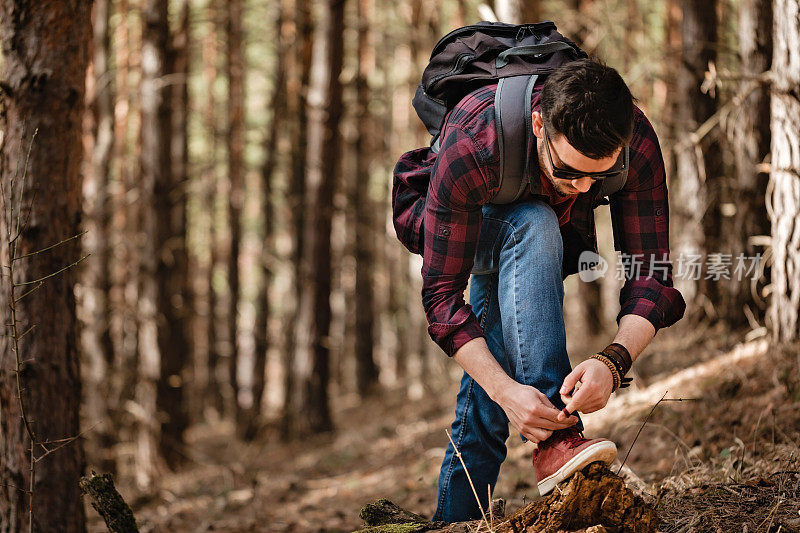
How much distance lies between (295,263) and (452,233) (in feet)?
36.4

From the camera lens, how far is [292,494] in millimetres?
7609

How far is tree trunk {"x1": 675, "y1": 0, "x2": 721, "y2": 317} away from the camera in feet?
26.7

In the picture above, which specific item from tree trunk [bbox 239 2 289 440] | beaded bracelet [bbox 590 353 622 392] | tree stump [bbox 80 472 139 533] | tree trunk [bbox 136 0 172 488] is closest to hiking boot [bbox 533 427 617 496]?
beaded bracelet [bbox 590 353 622 392]

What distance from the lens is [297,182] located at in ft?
51.7

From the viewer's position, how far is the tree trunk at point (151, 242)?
923 centimetres

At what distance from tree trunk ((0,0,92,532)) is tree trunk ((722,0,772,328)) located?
5546mm

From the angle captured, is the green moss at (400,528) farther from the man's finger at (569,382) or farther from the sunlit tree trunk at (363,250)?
the sunlit tree trunk at (363,250)

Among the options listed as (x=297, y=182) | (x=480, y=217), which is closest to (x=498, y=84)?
(x=480, y=217)

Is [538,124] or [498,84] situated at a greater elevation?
[498,84]

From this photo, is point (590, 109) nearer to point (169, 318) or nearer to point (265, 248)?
point (169, 318)

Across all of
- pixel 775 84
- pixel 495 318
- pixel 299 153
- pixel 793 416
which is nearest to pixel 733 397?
pixel 793 416

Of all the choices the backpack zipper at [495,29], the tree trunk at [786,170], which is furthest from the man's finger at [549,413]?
the tree trunk at [786,170]

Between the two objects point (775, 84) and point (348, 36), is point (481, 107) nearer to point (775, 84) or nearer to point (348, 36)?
point (775, 84)

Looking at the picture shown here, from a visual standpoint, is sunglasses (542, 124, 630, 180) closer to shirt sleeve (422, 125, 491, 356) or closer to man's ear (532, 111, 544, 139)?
man's ear (532, 111, 544, 139)
